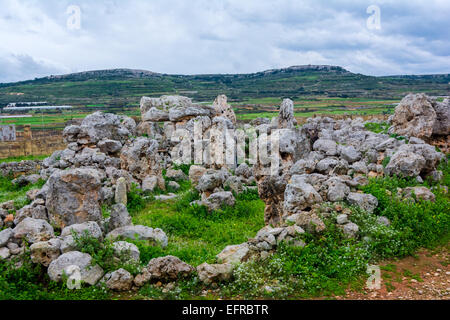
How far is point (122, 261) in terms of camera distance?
8.66 m

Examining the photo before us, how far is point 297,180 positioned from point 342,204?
160 cm

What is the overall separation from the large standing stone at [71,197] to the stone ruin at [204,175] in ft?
0.09

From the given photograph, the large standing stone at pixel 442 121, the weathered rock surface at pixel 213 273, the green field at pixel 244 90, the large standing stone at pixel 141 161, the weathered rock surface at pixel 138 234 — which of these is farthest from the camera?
the green field at pixel 244 90

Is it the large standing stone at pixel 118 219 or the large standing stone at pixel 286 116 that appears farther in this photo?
the large standing stone at pixel 286 116

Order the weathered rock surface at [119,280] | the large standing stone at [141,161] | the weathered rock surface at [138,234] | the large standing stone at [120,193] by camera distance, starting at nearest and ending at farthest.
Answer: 1. the weathered rock surface at [119,280]
2. the weathered rock surface at [138,234]
3. the large standing stone at [120,193]
4. the large standing stone at [141,161]

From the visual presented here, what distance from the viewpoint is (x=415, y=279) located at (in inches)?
336

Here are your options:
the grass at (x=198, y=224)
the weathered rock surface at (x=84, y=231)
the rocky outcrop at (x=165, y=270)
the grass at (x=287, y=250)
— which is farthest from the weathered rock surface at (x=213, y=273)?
the weathered rock surface at (x=84, y=231)

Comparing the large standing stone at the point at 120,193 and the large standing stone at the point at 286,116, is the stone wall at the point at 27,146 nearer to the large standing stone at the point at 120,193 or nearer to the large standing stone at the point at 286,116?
the large standing stone at the point at 120,193

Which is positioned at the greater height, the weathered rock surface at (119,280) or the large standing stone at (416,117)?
the large standing stone at (416,117)

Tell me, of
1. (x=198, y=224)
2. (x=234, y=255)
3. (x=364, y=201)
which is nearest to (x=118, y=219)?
(x=198, y=224)

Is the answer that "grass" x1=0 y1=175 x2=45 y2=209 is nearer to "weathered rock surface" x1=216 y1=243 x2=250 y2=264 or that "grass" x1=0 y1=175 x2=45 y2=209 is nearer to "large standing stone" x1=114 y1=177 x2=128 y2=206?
"large standing stone" x1=114 y1=177 x2=128 y2=206

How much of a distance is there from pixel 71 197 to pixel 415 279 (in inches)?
361

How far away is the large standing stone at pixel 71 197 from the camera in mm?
10891

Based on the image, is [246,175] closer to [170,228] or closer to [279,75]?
[170,228]
